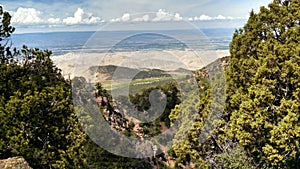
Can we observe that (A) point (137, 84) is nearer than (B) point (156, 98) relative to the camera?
Yes

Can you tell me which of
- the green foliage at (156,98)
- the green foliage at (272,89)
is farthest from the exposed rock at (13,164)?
the green foliage at (156,98)

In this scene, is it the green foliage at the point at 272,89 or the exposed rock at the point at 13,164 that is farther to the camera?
the green foliage at the point at 272,89

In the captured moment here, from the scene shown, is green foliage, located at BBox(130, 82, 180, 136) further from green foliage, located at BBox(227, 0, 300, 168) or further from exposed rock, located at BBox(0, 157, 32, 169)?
exposed rock, located at BBox(0, 157, 32, 169)

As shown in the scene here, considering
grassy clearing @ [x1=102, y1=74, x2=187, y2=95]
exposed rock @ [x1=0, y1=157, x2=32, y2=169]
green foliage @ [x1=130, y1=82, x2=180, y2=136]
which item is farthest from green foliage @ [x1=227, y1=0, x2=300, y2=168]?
exposed rock @ [x1=0, y1=157, x2=32, y2=169]

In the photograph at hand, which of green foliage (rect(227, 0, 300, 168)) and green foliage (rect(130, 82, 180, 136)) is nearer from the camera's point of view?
green foliage (rect(227, 0, 300, 168))

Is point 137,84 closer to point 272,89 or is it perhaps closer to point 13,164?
point 272,89

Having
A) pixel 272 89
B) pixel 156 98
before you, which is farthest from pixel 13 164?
pixel 156 98

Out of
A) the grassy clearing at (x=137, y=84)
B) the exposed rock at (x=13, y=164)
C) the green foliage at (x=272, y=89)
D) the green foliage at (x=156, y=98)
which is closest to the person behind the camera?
the exposed rock at (x=13, y=164)

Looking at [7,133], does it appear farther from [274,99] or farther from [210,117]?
[274,99]

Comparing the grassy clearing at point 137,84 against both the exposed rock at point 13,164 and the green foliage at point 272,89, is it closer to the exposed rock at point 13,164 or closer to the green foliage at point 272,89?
the green foliage at point 272,89

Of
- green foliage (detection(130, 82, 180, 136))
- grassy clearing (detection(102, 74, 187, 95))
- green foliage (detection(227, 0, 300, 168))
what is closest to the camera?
green foliage (detection(227, 0, 300, 168))
